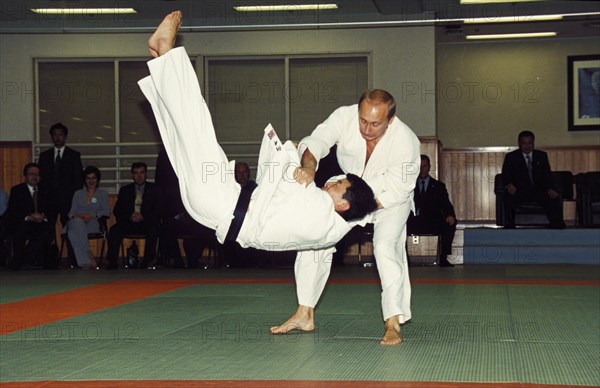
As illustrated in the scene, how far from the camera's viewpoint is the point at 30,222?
32.4 ft

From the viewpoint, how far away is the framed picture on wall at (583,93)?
44.7 feet

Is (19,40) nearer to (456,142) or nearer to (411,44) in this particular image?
(411,44)

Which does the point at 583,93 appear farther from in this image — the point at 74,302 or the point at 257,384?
the point at 257,384

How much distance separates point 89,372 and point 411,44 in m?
8.64

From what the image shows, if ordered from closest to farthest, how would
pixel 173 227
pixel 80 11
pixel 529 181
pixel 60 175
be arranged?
pixel 173 227 → pixel 60 175 → pixel 529 181 → pixel 80 11

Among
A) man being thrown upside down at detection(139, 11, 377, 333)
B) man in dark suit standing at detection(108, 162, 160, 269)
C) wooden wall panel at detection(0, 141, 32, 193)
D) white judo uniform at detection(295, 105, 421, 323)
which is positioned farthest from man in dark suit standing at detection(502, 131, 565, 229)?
man being thrown upside down at detection(139, 11, 377, 333)

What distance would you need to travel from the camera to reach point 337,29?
37.9ft

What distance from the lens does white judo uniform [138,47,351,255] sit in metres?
3.39

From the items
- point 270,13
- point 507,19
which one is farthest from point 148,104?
point 507,19

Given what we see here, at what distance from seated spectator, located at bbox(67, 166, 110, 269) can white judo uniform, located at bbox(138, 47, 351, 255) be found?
6.54 m

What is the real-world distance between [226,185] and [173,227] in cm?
645

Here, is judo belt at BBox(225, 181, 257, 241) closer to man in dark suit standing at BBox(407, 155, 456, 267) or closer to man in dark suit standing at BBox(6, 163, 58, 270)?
man in dark suit standing at BBox(407, 155, 456, 267)

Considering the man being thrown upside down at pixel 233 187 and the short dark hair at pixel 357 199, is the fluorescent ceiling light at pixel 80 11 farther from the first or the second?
the short dark hair at pixel 357 199

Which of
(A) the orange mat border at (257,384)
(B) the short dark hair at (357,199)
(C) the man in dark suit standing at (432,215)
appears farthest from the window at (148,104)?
(A) the orange mat border at (257,384)
